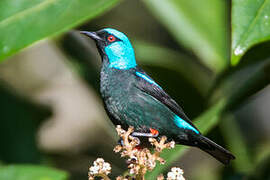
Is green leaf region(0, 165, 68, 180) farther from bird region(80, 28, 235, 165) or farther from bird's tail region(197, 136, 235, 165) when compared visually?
bird's tail region(197, 136, 235, 165)

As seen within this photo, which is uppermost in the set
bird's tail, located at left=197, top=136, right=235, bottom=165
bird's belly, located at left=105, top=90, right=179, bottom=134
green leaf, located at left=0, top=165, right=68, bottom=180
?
bird's belly, located at left=105, top=90, right=179, bottom=134

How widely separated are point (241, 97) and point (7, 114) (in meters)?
2.22

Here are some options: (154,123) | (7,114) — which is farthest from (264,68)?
(7,114)

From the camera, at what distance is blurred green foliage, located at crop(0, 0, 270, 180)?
113 inches

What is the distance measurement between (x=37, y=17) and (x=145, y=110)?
87 cm

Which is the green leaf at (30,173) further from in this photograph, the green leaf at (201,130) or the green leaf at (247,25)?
the green leaf at (247,25)

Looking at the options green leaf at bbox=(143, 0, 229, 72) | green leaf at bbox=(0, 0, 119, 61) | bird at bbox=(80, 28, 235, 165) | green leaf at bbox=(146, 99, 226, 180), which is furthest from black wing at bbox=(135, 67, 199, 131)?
green leaf at bbox=(143, 0, 229, 72)

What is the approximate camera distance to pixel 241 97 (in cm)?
318

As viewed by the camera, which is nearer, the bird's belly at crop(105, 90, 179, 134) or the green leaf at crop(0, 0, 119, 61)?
the green leaf at crop(0, 0, 119, 61)

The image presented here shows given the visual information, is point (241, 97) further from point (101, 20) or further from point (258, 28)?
point (101, 20)

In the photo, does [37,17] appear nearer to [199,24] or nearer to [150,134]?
[150,134]

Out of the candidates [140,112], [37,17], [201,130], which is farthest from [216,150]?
[37,17]

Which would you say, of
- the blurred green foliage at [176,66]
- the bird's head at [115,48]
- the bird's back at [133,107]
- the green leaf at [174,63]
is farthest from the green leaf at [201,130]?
the green leaf at [174,63]

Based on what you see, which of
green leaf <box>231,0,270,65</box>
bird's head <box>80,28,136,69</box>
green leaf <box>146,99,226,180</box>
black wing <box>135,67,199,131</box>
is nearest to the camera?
green leaf <box>231,0,270,65</box>
